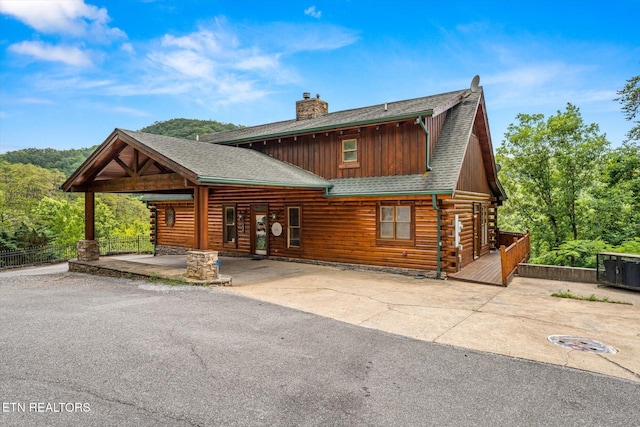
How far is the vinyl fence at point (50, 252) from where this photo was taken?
55.1 feet

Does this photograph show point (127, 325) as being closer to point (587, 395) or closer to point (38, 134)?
point (587, 395)

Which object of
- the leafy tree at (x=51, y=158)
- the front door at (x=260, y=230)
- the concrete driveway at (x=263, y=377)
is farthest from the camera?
the leafy tree at (x=51, y=158)

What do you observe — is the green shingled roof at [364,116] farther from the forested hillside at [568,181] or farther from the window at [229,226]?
the forested hillside at [568,181]

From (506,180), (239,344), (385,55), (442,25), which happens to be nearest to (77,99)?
(385,55)

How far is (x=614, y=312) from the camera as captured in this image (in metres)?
7.70

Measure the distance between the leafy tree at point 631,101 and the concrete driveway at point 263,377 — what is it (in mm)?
16209

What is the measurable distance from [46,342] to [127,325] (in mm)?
1194

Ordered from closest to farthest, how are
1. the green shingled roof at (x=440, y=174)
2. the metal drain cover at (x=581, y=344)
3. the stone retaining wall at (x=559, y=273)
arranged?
the metal drain cover at (x=581, y=344), the stone retaining wall at (x=559, y=273), the green shingled roof at (x=440, y=174)

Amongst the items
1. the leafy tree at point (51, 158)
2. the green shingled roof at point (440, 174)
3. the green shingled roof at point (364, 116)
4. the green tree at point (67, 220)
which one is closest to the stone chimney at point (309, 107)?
the green shingled roof at point (364, 116)

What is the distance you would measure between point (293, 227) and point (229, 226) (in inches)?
147

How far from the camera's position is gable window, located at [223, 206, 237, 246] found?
54.5 feet

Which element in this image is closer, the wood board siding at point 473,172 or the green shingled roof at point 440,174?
the green shingled roof at point 440,174

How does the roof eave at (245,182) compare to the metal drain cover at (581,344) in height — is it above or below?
above

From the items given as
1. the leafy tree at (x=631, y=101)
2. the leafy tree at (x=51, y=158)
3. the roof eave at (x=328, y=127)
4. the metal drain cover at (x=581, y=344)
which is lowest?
the metal drain cover at (x=581, y=344)
